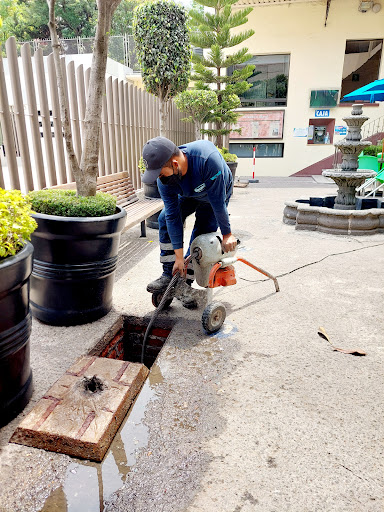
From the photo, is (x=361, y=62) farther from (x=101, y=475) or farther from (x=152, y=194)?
(x=101, y=475)

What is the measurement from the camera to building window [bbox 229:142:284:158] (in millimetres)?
15539

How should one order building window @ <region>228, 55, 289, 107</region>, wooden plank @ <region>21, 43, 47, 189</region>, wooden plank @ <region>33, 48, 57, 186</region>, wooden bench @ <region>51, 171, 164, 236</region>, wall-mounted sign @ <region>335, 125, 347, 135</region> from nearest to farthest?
wooden plank @ <region>21, 43, 47, 189</region> → wooden plank @ <region>33, 48, 57, 186</region> → wooden bench @ <region>51, 171, 164, 236</region> → wall-mounted sign @ <region>335, 125, 347, 135</region> → building window @ <region>228, 55, 289, 107</region>

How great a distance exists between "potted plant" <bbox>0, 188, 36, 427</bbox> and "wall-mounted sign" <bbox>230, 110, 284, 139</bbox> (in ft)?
47.4

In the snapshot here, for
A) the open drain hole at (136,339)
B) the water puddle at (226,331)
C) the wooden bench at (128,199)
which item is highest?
the wooden bench at (128,199)

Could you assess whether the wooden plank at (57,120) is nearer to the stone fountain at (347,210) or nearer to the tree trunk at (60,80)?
A: the tree trunk at (60,80)

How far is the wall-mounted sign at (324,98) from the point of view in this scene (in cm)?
1436

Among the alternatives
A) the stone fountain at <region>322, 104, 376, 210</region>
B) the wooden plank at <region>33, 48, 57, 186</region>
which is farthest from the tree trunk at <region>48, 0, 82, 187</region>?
the stone fountain at <region>322, 104, 376, 210</region>

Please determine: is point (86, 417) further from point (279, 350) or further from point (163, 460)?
point (279, 350)

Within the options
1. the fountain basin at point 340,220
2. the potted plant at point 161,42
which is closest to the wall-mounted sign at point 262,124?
the potted plant at point 161,42

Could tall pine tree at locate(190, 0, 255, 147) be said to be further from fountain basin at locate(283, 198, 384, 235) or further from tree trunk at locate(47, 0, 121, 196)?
tree trunk at locate(47, 0, 121, 196)

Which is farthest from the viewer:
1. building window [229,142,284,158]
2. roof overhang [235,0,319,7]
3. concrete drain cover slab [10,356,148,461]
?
building window [229,142,284,158]

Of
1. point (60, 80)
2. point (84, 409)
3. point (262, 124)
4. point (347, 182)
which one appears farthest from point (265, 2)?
point (84, 409)

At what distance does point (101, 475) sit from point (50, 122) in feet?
14.3

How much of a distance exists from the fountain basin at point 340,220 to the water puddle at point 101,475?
496 centimetres
